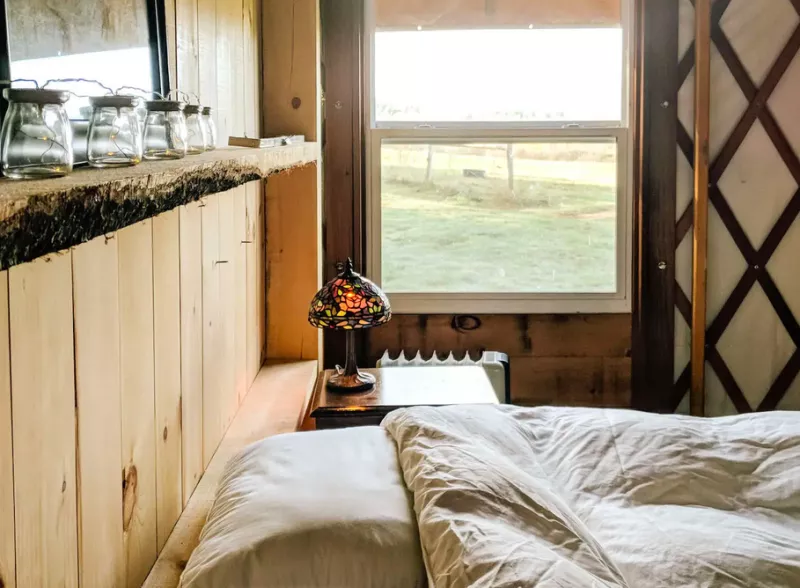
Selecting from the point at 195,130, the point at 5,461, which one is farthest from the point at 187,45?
the point at 5,461

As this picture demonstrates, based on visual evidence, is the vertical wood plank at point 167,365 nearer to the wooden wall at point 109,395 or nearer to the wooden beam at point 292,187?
the wooden wall at point 109,395

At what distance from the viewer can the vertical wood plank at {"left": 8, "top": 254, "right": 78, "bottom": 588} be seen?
3.17 ft

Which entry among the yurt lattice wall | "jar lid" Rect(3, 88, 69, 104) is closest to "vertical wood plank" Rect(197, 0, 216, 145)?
"jar lid" Rect(3, 88, 69, 104)

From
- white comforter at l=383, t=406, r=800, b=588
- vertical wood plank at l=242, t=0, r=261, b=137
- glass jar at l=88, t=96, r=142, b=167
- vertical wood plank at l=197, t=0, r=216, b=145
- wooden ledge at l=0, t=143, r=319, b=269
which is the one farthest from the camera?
vertical wood plank at l=242, t=0, r=261, b=137

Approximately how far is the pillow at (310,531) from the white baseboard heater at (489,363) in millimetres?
1533

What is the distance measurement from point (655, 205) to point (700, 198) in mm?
146

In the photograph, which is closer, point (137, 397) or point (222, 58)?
point (137, 397)

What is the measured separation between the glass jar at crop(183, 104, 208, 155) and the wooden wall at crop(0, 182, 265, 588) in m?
0.17

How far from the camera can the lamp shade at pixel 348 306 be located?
2385 millimetres

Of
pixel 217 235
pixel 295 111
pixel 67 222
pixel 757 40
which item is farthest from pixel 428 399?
pixel 67 222

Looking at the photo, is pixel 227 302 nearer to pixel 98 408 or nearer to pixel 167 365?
pixel 167 365

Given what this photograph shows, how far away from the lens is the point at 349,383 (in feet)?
8.20

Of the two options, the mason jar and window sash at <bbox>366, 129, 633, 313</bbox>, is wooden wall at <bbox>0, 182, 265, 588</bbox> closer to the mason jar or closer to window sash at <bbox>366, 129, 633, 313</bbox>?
the mason jar

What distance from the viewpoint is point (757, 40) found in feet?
10.00
